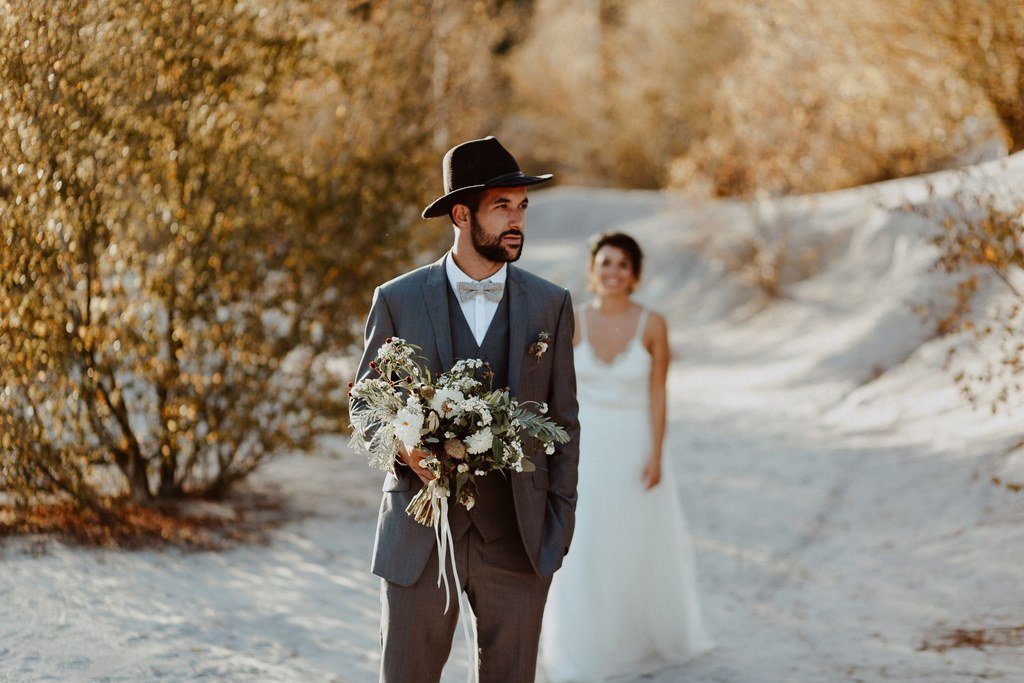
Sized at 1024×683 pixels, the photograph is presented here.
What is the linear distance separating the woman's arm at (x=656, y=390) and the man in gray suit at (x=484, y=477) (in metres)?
2.43

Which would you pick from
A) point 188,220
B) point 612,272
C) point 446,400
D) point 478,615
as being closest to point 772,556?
point 612,272

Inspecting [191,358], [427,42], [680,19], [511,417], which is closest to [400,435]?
[511,417]

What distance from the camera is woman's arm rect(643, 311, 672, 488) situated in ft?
18.9

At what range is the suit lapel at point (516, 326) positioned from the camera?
3264mm

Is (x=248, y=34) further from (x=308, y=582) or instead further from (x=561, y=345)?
(x=561, y=345)

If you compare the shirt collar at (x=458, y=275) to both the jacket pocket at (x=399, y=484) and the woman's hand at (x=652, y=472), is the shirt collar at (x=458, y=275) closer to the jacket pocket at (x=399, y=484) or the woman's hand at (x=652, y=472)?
the jacket pocket at (x=399, y=484)

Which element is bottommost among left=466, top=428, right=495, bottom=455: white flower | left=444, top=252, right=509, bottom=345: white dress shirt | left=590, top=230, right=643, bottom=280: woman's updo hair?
left=466, top=428, right=495, bottom=455: white flower

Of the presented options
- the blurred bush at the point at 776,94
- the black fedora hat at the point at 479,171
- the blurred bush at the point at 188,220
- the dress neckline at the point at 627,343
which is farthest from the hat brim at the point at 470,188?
the blurred bush at the point at 776,94

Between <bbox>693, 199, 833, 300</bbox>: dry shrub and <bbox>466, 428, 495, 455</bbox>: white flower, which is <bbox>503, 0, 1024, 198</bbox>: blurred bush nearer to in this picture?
<bbox>693, 199, 833, 300</bbox>: dry shrub

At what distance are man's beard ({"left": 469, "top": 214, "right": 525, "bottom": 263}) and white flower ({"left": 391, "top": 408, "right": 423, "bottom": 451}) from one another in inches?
22.9

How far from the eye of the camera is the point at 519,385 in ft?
10.7

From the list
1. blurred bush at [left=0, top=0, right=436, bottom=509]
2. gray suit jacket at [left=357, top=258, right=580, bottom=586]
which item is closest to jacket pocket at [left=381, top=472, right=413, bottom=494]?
gray suit jacket at [left=357, top=258, right=580, bottom=586]

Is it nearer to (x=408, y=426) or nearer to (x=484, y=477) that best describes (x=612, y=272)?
(x=484, y=477)

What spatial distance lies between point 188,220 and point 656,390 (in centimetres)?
352
